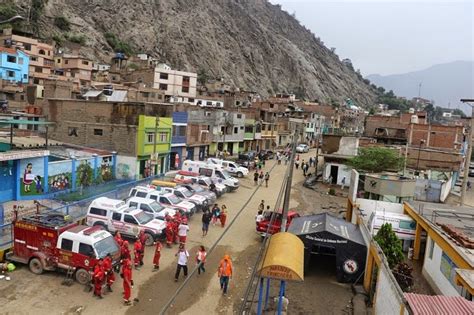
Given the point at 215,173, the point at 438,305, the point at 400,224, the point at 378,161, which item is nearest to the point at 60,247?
the point at 438,305

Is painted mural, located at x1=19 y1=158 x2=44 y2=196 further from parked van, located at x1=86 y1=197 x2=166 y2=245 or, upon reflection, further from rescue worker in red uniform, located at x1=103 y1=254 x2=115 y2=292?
rescue worker in red uniform, located at x1=103 y1=254 x2=115 y2=292

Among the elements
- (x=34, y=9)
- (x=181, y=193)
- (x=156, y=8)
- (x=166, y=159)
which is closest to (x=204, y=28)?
(x=156, y=8)

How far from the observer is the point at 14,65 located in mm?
55281

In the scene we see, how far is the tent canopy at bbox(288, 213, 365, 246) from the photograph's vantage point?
16125 millimetres

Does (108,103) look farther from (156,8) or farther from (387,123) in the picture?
(156,8)

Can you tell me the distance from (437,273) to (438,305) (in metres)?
Answer: 8.80

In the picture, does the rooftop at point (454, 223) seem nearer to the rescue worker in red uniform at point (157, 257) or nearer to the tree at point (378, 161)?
the rescue worker in red uniform at point (157, 257)

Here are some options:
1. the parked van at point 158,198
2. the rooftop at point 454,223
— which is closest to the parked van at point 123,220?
the parked van at point 158,198

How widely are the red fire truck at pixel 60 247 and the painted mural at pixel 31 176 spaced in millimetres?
9873

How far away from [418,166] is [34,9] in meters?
84.4

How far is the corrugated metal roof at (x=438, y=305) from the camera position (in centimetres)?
803

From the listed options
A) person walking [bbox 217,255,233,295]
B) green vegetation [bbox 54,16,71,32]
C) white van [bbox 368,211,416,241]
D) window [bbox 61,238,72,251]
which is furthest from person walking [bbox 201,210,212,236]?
green vegetation [bbox 54,16,71,32]

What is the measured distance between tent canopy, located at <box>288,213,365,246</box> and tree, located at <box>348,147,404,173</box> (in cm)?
1871

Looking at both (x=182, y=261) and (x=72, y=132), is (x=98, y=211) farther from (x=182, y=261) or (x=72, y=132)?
(x=72, y=132)
